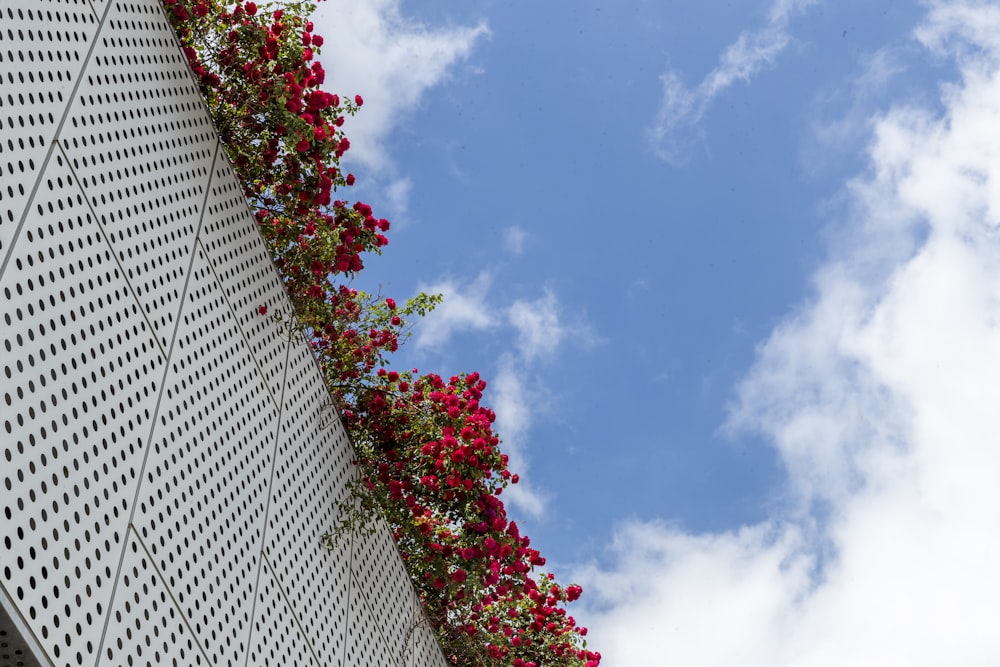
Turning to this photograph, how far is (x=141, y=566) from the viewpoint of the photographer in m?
4.23

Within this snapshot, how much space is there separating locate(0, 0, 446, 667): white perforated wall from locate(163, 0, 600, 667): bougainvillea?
1.80ft

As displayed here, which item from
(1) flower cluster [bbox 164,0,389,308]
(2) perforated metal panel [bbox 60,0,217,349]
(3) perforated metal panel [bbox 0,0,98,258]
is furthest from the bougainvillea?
(3) perforated metal panel [bbox 0,0,98,258]

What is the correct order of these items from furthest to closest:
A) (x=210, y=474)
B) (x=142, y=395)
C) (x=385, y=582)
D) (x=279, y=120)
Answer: (x=385, y=582)
(x=279, y=120)
(x=210, y=474)
(x=142, y=395)

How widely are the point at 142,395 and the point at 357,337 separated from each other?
12.0ft

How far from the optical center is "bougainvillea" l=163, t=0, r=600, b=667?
7.18 m

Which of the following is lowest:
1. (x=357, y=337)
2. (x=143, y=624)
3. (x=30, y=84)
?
(x=143, y=624)

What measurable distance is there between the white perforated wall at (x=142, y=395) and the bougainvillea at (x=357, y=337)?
1.80ft

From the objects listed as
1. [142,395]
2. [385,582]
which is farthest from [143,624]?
[385,582]

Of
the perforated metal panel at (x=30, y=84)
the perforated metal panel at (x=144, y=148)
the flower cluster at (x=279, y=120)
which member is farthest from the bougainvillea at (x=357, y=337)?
the perforated metal panel at (x=30, y=84)

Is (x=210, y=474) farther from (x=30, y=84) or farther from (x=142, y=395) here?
(x=30, y=84)

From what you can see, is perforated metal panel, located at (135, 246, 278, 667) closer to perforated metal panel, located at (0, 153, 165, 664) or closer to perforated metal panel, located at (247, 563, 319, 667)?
perforated metal panel, located at (247, 563, 319, 667)

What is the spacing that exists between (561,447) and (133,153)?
19.9 meters

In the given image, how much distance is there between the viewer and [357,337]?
27.0 feet

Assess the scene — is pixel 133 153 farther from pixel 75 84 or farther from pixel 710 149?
pixel 710 149
